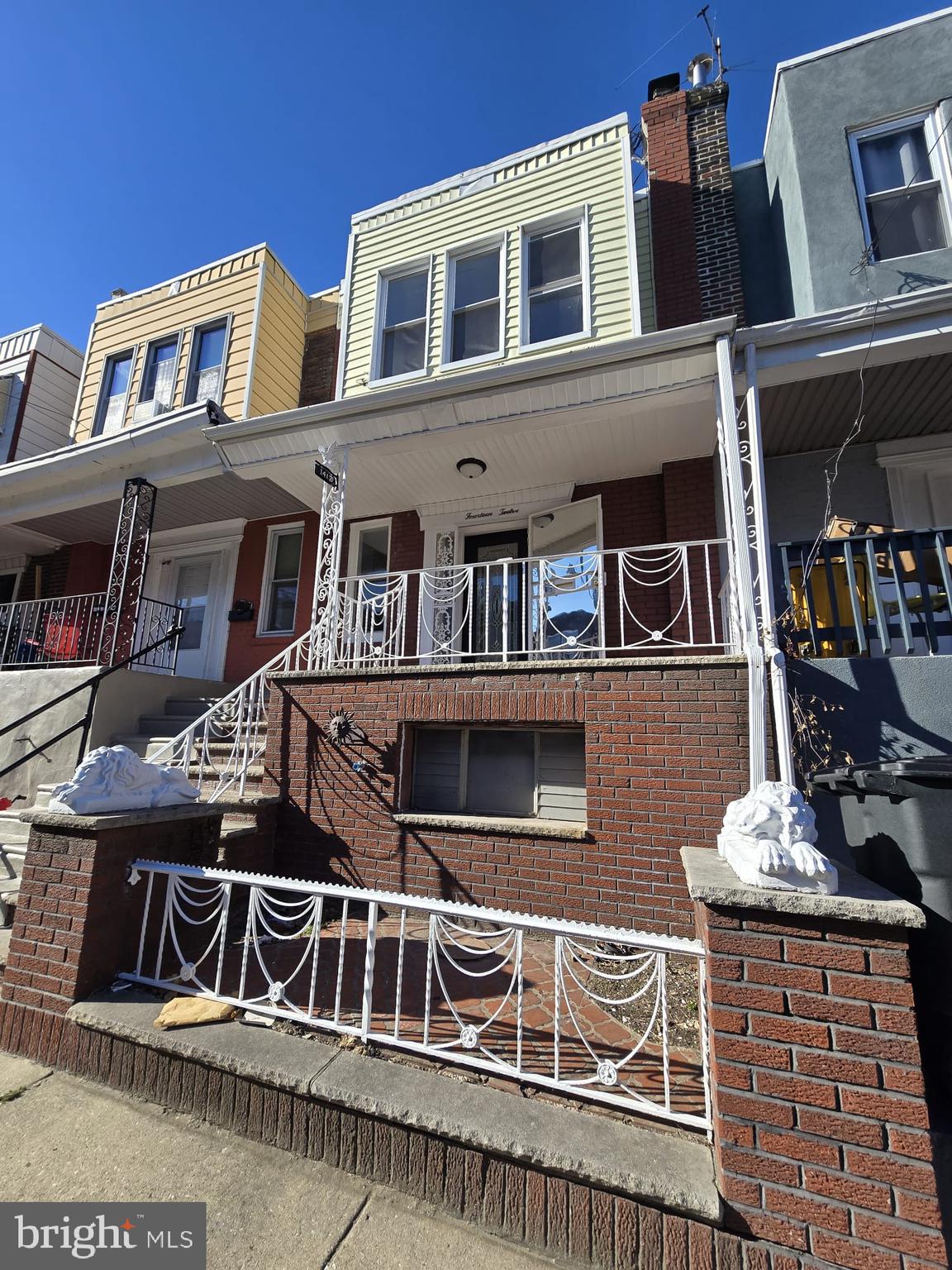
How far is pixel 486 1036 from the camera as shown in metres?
2.55

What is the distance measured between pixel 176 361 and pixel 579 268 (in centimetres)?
641

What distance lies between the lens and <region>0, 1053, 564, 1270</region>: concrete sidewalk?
1.64 metres

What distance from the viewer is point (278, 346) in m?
8.84

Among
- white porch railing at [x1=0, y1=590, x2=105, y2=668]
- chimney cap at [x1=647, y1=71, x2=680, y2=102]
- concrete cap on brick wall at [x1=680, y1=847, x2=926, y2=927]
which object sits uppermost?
chimney cap at [x1=647, y1=71, x2=680, y2=102]

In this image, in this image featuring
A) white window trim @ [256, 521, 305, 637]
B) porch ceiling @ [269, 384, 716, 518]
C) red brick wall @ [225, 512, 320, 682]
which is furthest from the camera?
white window trim @ [256, 521, 305, 637]

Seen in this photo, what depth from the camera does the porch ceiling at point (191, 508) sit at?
23.7ft

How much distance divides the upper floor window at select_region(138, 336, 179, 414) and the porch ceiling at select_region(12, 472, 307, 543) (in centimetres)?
190

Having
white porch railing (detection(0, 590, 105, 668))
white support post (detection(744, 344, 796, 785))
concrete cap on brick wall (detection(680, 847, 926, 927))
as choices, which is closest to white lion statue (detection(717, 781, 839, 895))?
concrete cap on brick wall (detection(680, 847, 926, 927))

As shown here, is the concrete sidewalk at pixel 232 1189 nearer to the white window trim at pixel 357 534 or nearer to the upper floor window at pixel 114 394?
the white window trim at pixel 357 534

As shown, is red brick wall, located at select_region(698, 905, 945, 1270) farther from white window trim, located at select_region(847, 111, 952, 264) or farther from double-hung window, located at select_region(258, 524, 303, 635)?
double-hung window, located at select_region(258, 524, 303, 635)

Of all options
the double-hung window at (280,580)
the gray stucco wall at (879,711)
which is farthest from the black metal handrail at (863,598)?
the double-hung window at (280,580)

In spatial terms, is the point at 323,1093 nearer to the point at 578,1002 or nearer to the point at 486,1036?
the point at 486,1036

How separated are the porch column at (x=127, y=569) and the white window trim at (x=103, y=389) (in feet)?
9.54
